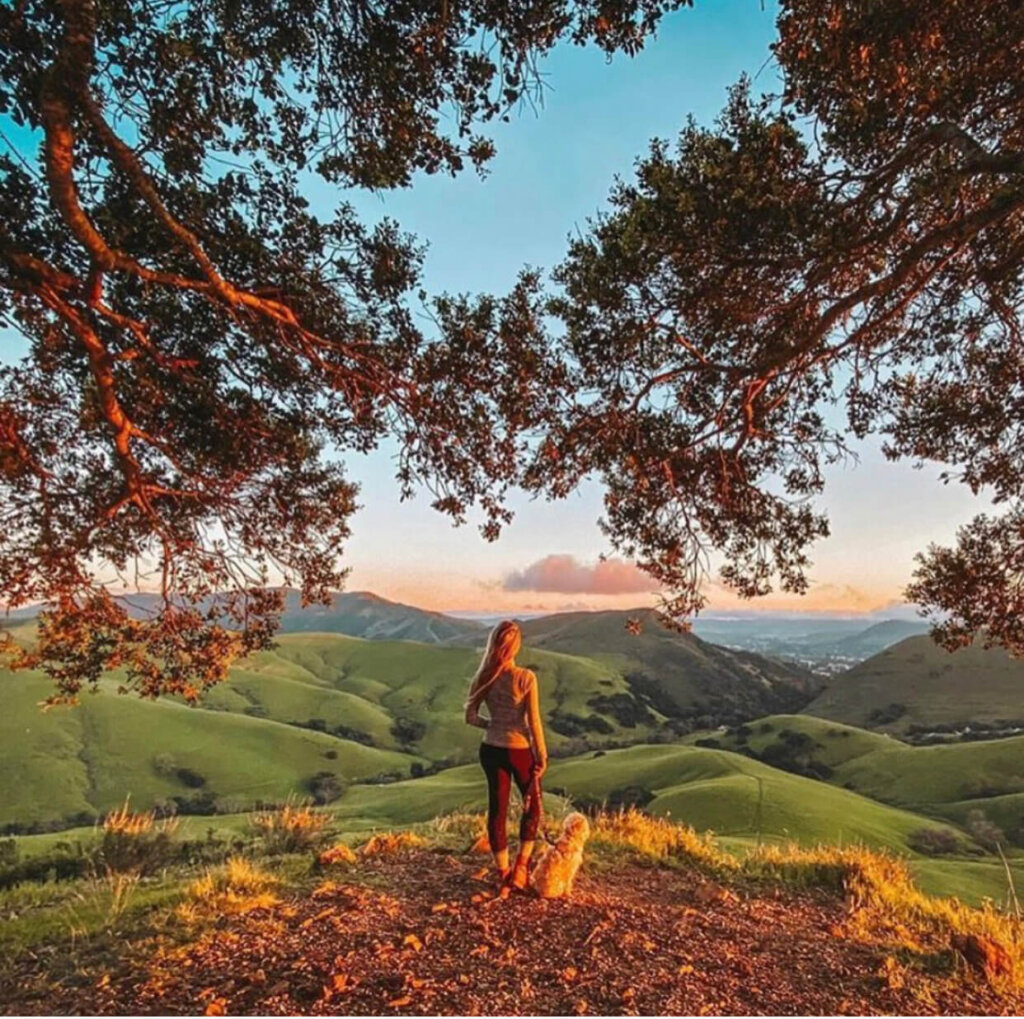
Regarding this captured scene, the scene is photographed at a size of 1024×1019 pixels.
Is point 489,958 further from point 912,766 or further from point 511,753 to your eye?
point 912,766

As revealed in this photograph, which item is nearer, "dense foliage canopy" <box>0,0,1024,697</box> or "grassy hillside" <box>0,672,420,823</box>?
"dense foliage canopy" <box>0,0,1024,697</box>

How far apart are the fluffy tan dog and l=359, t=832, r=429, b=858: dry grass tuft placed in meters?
2.90

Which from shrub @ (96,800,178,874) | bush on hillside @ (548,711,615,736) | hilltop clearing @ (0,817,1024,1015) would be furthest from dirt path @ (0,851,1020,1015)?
bush on hillside @ (548,711,615,736)

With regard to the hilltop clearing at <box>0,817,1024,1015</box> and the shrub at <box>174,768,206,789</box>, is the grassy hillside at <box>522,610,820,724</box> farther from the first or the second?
the hilltop clearing at <box>0,817,1024,1015</box>

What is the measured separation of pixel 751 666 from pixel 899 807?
102 m

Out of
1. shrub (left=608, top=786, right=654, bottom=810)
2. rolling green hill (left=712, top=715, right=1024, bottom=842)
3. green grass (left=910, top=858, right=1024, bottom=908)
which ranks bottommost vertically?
rolling green hill (left=712, top=715, right=1024, bottom=842)

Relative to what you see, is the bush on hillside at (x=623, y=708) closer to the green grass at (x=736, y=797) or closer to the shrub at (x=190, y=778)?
the green grass at (x=736, y=797)

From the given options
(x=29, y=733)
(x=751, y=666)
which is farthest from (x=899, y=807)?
(x=751, y=666)

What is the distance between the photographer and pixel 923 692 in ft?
424

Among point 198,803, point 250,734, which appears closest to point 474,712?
point 198,803

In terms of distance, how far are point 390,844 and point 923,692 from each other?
146782 mm

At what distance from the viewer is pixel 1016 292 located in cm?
809

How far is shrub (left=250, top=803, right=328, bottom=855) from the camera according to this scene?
33.1 ft

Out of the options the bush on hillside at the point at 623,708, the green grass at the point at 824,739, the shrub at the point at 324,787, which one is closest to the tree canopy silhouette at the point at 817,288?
the shrub at the point at 324,787
